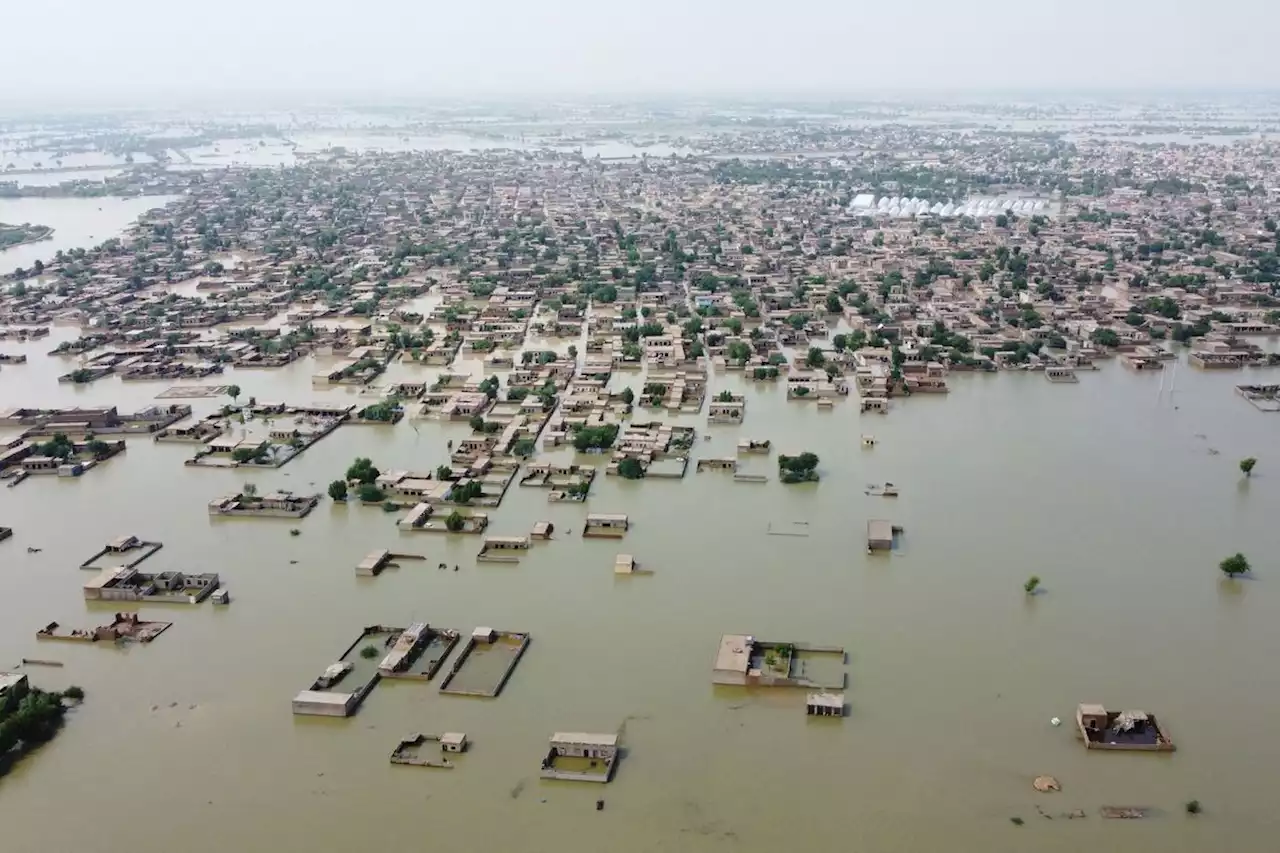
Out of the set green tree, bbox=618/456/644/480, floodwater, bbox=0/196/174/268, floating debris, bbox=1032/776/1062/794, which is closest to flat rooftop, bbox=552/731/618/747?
floating debris, bbox=1032/776/1062/794

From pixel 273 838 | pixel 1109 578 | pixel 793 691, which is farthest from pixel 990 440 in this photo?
pixel 273 838

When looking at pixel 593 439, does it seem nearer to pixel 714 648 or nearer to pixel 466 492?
pixel 466 492

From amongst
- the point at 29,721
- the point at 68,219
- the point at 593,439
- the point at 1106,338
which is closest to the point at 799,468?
the point at 593,439

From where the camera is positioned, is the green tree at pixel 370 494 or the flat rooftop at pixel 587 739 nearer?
the flat rooftop at pixel 587 739

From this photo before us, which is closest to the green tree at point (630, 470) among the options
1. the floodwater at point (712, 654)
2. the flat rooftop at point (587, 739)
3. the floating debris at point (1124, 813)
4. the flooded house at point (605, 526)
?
the floodwater at point (712, 654)

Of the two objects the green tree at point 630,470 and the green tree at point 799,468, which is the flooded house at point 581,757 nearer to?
the green tree at point 630,470
